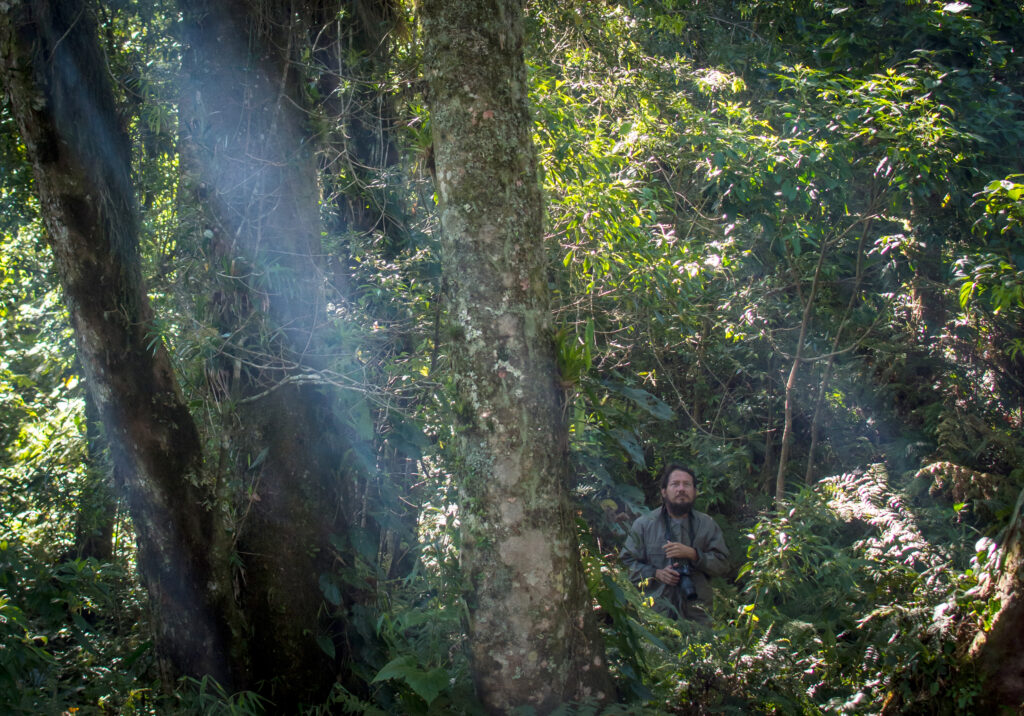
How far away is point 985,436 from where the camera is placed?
641cm

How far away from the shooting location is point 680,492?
555 centimetres

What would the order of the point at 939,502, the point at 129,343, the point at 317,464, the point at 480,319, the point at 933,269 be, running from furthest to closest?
the point at 933,269, the point at 939,502, the point at 317,464, the point at 129,343, the point at 480,319

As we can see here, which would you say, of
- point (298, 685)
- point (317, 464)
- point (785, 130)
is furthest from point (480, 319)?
point (785, 130)

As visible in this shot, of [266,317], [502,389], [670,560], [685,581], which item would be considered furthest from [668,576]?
[266,317]

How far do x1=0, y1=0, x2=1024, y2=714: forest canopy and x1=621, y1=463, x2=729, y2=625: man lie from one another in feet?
0.69

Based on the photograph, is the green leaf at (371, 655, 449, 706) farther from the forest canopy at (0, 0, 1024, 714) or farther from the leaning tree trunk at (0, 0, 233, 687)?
the leaning tree trunk at (0, 0, 233, 687)

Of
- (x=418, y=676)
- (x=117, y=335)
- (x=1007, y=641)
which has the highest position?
(x=117, y=335)

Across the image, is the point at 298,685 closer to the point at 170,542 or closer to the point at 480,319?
the point at 170,542

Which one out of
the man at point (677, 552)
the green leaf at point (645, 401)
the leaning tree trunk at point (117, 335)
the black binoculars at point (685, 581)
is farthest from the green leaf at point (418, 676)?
the black binoculars at point (685, 581)

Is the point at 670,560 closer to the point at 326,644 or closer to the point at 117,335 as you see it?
the point at 326,644

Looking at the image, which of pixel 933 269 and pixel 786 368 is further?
pixel 786 368

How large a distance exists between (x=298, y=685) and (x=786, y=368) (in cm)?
569

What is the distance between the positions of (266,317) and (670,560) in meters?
3.21

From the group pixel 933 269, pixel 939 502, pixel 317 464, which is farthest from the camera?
pixel 933 269
